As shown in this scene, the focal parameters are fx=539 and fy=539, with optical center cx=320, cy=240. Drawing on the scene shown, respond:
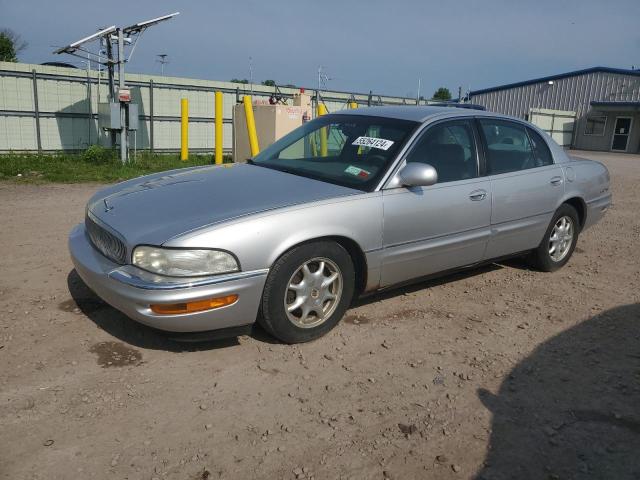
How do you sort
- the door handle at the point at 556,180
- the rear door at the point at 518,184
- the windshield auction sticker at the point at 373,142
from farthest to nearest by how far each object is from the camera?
the door handle at the point at 556,180, the rear door at the point at 518,184, the windshield auction sticker at the point at 373,142

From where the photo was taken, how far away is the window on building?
31094 millimetres

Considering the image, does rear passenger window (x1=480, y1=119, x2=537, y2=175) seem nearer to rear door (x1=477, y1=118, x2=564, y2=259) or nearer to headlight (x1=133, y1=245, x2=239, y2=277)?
rear door (x1=477, y1=118, x2=564, y2=259)

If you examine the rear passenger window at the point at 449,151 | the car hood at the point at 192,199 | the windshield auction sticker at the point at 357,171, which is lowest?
the car hood at the point at 192,199

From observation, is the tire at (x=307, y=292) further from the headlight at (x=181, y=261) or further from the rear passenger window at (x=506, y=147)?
the rear passenger window at (x=506, y=147)

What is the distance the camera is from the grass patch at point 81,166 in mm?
10234

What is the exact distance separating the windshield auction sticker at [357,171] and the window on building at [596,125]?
105 feet

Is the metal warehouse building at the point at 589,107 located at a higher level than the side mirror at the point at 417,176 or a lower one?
higher

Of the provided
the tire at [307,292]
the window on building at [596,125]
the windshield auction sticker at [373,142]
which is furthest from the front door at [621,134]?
the tire at [307,292]

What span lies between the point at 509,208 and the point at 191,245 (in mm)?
2822

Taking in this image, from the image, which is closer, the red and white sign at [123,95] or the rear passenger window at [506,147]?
the rear passenger window at [506,147]

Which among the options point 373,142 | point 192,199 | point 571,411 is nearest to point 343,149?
point 373,142

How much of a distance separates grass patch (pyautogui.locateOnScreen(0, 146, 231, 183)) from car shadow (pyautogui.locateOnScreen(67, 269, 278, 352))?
6.90 metres

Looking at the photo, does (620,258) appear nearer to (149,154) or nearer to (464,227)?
(464,227)

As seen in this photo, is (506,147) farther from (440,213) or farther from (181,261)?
(181,261)
